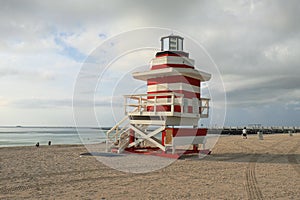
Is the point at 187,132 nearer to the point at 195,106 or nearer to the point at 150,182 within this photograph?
the point at 195,106

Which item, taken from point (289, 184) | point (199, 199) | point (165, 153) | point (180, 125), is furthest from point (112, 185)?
point (180, 125)

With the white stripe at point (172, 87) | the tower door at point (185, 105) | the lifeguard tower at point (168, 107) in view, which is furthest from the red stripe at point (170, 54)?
the tower door at point (185, 105)

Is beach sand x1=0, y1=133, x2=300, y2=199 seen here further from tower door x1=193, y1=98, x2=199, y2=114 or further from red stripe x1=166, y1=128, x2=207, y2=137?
tower door x1=193, y1=98, x2=199, y2=114

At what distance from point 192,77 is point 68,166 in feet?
26.4

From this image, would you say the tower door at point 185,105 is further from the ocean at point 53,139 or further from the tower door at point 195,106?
the ocean at point 53,139

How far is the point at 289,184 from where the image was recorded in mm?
7500

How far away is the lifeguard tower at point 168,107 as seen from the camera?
1357 centimetres

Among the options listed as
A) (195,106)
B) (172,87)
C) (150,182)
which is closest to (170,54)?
(172,87)

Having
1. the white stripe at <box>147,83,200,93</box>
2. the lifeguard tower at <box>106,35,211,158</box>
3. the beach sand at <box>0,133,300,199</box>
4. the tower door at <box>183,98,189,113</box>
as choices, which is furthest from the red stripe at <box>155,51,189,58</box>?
the beach sand at <box>0,133,300,199</box>

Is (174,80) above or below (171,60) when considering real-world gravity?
below

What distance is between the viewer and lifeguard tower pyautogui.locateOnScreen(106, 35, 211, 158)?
13.6 m

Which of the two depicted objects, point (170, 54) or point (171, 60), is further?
point (170, 54)

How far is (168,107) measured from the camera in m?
14.1

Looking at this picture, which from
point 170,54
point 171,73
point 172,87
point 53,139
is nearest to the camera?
point 171,73
